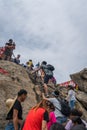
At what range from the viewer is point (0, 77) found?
19.1 meters

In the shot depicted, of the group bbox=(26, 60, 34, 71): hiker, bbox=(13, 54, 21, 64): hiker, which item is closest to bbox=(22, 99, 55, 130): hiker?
bbox=(13, 54, 21, 64): hiker

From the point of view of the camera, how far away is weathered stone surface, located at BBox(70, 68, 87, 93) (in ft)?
84.9

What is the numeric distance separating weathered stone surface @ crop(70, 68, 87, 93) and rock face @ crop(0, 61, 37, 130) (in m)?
5.26

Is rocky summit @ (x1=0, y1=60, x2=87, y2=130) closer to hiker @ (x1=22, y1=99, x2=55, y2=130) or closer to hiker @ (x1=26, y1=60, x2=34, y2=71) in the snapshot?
hiker @ (x1=26, y1=60, x2=34, y2=71)

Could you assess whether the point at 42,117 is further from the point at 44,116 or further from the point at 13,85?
the point at 13,85

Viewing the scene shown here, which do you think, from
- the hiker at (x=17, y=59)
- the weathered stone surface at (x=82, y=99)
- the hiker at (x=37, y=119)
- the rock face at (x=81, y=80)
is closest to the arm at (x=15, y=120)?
the hiker at (x=37, y=119)

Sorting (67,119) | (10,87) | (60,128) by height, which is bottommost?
(60,128)

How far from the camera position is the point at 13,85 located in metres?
18.4

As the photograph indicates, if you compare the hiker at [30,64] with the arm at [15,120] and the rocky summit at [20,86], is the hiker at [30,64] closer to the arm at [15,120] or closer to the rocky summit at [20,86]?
the rocky summit at [20,86]

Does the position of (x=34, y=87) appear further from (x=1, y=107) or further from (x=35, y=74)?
(x=1, y=107)

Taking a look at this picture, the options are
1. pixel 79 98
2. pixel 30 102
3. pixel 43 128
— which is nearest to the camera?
pixel 43 128

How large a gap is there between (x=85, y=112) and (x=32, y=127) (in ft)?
40.6

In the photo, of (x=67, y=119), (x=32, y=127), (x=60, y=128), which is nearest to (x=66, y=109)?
(x=67, y=119)

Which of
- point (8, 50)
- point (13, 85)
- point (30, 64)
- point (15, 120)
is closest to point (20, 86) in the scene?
point (13, 85)
